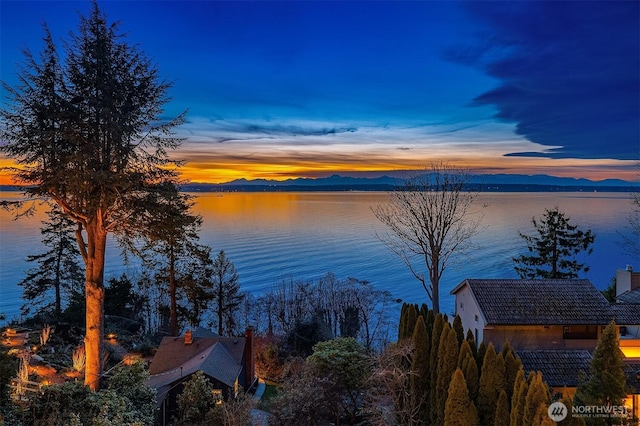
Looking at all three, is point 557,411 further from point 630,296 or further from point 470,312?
point 630,296

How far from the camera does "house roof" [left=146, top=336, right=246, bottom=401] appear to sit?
17938 mm

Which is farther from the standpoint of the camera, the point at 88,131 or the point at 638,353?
the point at 638,353

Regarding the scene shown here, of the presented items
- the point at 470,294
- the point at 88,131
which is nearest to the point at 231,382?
the point at 470,294

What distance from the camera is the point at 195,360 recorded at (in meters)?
19.5

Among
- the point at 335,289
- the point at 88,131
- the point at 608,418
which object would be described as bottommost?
the point at 335,289

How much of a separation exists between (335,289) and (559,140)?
23.0 metres

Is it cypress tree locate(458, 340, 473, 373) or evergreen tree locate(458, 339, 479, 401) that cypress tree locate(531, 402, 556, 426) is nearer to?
evergreen tree locate(458, 339, 479, 401)

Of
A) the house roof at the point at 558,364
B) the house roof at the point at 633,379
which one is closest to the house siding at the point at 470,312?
the house roof at the point at 558,364

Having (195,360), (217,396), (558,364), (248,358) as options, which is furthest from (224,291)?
(558,364)

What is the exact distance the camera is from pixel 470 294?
60.3 ft

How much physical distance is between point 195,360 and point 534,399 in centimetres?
1531

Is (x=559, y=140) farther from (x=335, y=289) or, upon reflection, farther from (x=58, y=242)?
(x=58, y=242)

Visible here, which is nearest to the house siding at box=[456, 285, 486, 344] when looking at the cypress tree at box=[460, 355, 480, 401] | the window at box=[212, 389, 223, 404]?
the cypress tree at box=[460, 355, 480, 401]

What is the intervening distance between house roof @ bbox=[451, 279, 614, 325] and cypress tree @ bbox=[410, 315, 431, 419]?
4071 mm
